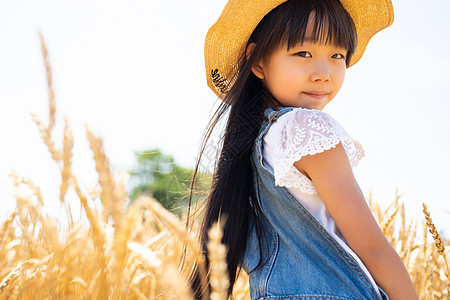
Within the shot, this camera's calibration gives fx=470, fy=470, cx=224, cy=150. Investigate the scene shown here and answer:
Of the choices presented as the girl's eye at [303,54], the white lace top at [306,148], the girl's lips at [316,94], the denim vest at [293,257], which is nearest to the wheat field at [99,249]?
the denim vest at [293,257]

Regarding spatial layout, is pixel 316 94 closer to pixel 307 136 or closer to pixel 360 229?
pixel 307 136

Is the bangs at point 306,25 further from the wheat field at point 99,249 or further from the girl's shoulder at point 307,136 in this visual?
the wheat field at point 99,249

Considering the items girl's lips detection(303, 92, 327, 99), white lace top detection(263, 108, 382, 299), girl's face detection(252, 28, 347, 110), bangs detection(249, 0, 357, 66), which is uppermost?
bangs detection(249, 0, 357, 66)

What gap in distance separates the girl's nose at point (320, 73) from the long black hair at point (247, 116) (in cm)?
8

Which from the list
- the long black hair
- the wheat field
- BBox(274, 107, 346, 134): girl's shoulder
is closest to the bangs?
the long black hair

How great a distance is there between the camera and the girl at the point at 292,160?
115 cm

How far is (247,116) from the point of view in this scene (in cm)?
157

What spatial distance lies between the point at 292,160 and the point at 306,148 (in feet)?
0.15

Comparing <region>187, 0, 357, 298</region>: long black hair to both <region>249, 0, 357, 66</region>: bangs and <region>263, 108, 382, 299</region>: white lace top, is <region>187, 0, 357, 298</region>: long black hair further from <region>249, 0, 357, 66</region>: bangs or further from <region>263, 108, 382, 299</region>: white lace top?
<region>263, 108, 382, 299</region>: white lace top

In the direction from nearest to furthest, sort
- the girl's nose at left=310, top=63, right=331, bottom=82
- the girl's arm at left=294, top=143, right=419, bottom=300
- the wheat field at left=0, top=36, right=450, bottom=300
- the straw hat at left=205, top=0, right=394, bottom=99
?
the wheat field at left=0, top=36, right=450, bottom=300 → the girl's arm at left=294, top=143, right=419, bottom=300 → the girl's nose at left=310, top=63, right=331, bottom=82 → the straw hat at left=205, top=0, right=394, bottom=99

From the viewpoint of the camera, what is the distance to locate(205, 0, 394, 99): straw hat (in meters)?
1.61

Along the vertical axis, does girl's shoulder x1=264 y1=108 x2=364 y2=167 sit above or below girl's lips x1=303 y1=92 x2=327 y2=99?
below

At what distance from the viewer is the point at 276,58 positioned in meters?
1.49

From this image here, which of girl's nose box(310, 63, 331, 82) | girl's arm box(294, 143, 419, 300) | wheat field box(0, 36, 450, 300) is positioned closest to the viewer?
wheat field box(0, 36, 450, 300)
